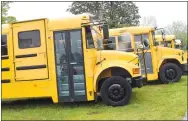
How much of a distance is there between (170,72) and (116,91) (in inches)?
234

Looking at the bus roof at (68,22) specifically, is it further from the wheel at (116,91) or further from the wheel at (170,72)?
the wheel at (170,72)

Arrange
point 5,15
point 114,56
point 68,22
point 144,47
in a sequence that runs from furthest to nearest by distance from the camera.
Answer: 1. point 5,15
2. point 144,47
3. point 114,56
4. point 68,22

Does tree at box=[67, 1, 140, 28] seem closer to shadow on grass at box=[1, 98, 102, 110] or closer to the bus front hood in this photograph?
shadow on grass at box=[1, 98, 102, 110]

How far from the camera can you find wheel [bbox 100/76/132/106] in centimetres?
970

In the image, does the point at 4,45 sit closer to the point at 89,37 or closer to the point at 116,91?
the point at 89,37

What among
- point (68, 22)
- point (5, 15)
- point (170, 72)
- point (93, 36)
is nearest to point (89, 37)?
point (93, 36)

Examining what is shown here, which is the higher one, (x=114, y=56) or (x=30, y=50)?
(x=30, y=50)

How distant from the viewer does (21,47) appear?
32.1 feet

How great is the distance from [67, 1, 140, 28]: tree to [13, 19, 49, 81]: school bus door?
22723 mm

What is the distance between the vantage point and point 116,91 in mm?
9758

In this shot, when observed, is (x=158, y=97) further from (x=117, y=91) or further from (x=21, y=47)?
(x=21, y=47)

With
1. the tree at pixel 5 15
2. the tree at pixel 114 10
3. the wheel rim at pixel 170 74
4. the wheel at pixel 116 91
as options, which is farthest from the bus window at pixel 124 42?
the tree at pixel 114 10

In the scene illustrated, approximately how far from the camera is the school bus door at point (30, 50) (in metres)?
9.69

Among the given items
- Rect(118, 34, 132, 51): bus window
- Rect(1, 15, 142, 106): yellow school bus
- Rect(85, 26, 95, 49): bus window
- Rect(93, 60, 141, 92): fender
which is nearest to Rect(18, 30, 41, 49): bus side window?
Rect(1, 15, 142, 106): yellow school bus
